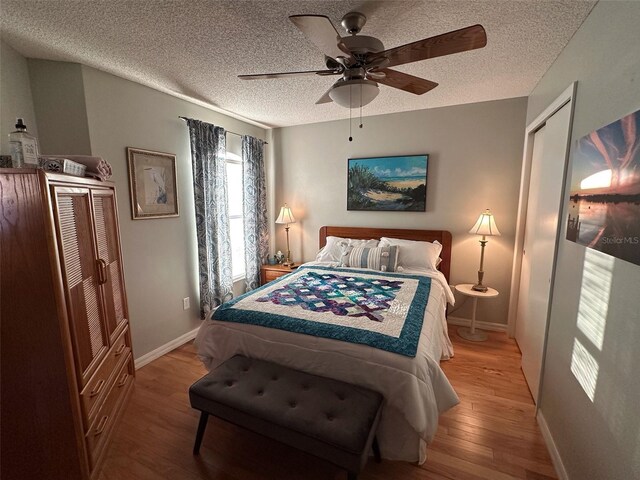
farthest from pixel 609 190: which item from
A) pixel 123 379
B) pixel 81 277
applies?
pixel 123 379

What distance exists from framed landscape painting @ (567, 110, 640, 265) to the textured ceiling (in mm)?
802

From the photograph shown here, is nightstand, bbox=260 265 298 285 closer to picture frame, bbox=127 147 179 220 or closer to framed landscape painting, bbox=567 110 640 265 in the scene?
picture frame, bbox=127 147 179 220

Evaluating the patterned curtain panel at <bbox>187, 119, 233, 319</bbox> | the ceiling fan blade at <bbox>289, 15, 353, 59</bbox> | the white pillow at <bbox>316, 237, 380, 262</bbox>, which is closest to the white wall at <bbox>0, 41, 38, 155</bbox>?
the patterned curtain panel at <bbox>187, 119, 233, 319</bbox>

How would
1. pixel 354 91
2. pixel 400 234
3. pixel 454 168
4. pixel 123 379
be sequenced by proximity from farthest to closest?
pixel 400 234, pixel 454 168, pixel 123 379, pixel 354 91

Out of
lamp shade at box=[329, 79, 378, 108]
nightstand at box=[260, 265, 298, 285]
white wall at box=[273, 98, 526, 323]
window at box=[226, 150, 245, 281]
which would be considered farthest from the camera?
nightstand at box=[260, 265, 298, 285]

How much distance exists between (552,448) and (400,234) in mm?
2244

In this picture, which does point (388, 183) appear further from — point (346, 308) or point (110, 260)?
point (110, 260)

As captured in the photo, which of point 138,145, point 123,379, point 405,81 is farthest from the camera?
point 138,145

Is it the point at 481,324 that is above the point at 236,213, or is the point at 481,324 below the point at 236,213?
A: below

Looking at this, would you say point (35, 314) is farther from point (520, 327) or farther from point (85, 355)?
point (520, 327)

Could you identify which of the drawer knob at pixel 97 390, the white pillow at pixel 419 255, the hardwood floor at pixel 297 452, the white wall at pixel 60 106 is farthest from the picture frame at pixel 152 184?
the white pillow at pixel 419 255

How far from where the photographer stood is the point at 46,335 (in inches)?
49.3

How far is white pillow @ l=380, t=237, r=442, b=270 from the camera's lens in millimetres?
3027

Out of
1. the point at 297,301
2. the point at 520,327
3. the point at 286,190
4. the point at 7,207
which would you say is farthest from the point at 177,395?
the point at 520,327
